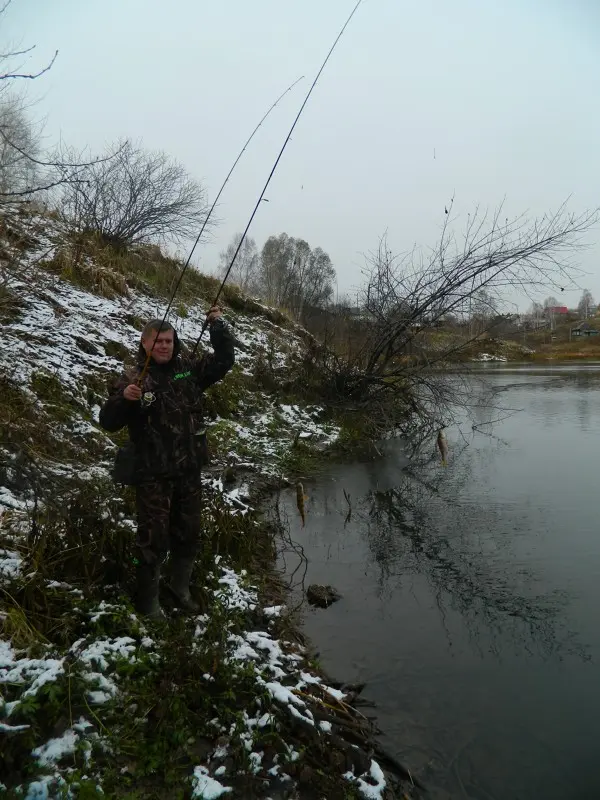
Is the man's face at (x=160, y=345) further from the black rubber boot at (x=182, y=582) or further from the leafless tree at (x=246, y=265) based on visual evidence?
the leafless tree at (x=246, y=265)

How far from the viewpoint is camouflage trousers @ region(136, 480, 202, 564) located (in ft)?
11.0

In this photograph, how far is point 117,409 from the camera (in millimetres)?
3221

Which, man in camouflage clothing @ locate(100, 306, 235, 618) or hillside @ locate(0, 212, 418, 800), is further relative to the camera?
man in camouflage clothing @ locate(100, 306, 235, 618)

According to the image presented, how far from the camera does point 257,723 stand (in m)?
2.79

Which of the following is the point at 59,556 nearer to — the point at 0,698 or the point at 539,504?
the point at 0,698

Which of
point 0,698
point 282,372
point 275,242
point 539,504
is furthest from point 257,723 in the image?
point 275,242

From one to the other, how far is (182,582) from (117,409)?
4.33 ft

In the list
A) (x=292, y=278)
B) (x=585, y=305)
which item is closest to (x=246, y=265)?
(x=292, y=278)

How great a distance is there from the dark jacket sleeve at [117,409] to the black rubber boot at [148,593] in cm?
92

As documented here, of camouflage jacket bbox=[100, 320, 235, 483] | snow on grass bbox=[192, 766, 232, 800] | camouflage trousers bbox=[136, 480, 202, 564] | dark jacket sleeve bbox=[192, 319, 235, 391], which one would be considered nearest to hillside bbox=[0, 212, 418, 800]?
snow on grass bbox=[192, 766, 232, 800]

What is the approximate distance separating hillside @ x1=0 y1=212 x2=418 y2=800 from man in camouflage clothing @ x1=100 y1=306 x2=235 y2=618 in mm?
404

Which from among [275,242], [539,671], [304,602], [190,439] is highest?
[275,242]

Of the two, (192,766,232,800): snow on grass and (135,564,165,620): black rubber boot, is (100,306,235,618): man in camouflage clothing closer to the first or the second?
(135,564,165,620): black rubber boot

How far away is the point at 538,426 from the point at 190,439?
33.8ft
